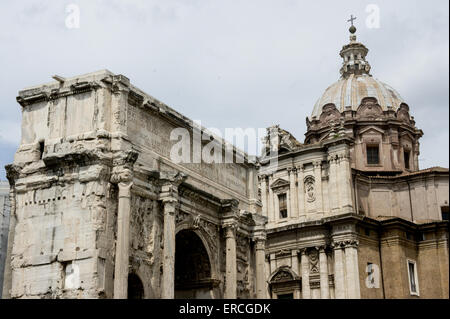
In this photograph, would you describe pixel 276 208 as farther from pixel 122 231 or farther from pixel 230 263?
pixel 122 231

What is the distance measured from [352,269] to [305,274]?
115 inches

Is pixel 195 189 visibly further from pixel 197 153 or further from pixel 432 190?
pixel 432 190

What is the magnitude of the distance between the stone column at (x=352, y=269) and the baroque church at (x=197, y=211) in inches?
2.3

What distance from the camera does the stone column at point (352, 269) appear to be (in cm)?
3606

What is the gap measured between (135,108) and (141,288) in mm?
6253

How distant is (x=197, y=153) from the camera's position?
27.8m

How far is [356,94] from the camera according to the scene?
4669 centimetres

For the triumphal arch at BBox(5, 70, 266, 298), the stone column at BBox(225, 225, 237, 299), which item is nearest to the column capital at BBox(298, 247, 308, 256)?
the stone column at BBox(225, 225, 237, 299)

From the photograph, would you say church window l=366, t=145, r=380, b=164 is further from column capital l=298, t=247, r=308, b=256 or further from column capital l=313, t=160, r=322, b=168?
column capital l=298, t=247, r=308, b=256

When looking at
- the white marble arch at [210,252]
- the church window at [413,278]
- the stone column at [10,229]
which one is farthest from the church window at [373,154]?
the stone column at [10,229]

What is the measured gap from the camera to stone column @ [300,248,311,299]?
124 ft

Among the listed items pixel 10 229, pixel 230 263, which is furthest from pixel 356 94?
pixel 10 229

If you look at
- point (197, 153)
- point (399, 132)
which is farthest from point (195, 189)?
point (399, 132)

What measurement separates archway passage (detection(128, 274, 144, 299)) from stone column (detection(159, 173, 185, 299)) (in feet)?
2.46
